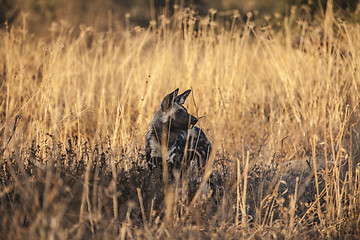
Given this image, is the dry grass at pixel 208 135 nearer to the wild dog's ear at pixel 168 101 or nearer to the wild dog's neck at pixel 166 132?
the wild dog's ear at pixel 168 101

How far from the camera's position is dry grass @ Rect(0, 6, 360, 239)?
227cm

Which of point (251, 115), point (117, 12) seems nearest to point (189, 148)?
point (251, 115)

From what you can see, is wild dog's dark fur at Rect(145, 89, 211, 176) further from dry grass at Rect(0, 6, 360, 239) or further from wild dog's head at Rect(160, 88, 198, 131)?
dry grass at Rect(0, 6, 360, 239)

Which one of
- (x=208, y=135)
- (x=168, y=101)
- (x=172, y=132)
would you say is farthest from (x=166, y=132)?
(x=208, y=135)

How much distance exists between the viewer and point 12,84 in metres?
4.01

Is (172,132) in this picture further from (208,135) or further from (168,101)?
(208,135)

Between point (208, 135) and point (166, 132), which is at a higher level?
point (166, 132)

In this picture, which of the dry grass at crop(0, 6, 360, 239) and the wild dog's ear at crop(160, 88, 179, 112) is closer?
the dry grass at crop(0, 6, 360, 239)

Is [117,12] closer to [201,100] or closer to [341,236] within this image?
[201,100]

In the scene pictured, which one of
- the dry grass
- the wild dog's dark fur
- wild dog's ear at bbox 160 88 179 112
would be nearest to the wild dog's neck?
the wild dog's dark fur

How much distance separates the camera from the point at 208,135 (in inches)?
151

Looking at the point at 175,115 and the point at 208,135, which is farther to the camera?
the point at 208,135

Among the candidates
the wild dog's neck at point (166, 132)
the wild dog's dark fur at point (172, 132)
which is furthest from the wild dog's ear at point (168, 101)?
the wild dog's neck at point (166, 132)

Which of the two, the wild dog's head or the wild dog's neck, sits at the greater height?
the wild dog's head
